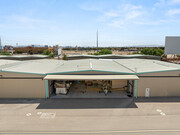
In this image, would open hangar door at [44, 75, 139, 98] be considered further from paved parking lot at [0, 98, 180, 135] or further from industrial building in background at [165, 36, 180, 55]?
industrial building in background at [165, 36, 180, 55]

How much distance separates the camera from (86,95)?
1546 centimetres

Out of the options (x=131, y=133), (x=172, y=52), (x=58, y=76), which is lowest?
(x=131, y=133)

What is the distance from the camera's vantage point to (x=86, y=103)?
43.9 feet

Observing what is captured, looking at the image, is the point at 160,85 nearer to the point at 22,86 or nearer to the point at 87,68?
the point at 87,68

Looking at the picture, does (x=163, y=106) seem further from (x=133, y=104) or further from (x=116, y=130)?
(x=116, y=130)

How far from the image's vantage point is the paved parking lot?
916 cm

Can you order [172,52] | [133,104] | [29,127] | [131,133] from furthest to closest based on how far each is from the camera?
[172,52]
[133,104]
[29,127]
[131,133]

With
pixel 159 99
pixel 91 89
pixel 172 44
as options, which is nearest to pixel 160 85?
pixel 159 99

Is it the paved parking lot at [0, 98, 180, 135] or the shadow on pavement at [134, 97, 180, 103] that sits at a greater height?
the shadow on pavement at [134, 97, 180, 103]

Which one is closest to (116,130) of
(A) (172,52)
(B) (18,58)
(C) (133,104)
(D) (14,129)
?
(C) (133,104)

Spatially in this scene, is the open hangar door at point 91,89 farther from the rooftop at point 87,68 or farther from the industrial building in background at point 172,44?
the industrial building in background at point 172,44

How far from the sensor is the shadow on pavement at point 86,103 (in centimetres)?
1266

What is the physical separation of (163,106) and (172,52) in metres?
30.6

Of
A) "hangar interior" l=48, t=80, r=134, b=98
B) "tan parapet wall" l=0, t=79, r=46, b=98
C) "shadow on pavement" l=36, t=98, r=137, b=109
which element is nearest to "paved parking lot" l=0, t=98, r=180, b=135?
"shadow on pavement" l=36, t=98, r=137, b=109
